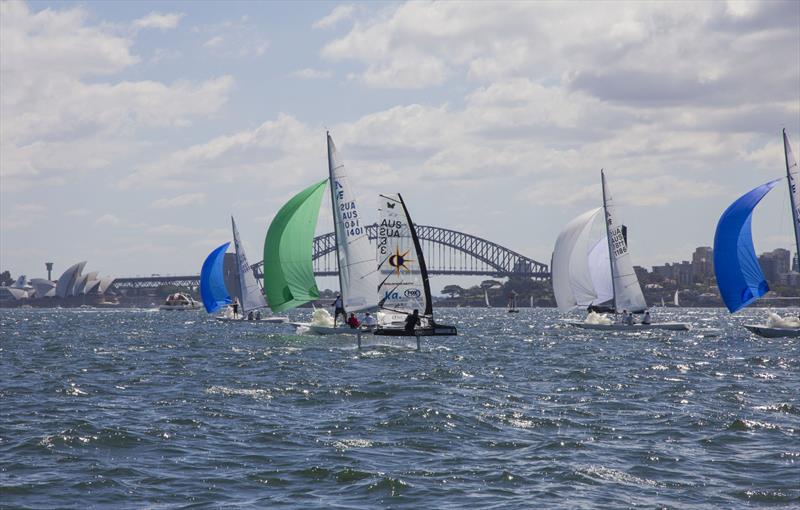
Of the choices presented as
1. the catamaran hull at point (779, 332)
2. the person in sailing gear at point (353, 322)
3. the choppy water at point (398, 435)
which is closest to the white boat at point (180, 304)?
the catamaran hull at point (779, 332)

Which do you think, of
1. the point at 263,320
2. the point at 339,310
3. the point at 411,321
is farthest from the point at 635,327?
the point at 263,320

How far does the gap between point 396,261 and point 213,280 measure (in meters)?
32.8

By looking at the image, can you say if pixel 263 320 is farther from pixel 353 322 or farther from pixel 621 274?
pixel 353 322

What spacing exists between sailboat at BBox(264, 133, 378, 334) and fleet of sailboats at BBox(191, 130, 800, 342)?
3 centimetres

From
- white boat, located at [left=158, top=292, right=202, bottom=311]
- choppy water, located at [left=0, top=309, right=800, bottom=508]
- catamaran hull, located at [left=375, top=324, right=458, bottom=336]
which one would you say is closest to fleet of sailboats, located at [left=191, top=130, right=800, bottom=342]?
catamaran hull, located at [left=375, top=324, right=458, bottom=336]

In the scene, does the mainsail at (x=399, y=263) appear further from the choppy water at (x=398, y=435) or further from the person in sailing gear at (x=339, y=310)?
the choppy water at (x=398, y=435)

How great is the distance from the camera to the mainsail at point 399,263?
1035 inches

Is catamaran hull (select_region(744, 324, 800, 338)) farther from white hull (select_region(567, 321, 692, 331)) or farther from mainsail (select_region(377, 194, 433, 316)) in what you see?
mainsail (select_region(377, 194, 433, 316))

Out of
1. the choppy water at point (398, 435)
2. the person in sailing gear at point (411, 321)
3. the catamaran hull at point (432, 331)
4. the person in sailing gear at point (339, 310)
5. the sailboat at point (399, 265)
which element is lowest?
the choppy water at point (398, 435)

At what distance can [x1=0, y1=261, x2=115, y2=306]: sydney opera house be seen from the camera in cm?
16812

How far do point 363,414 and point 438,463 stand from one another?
11.2ft

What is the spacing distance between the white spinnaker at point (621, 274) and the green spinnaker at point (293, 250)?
11707 mm

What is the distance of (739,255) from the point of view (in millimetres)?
33344

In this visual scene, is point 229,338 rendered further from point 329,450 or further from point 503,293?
point 503,293
